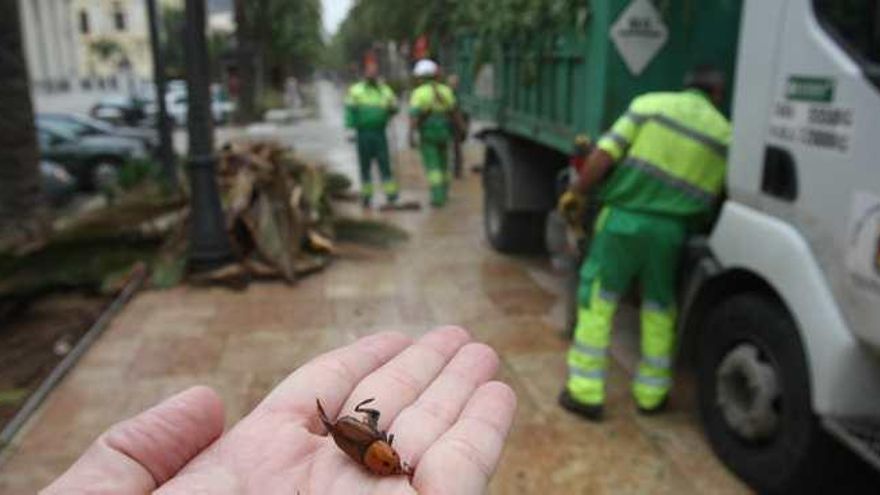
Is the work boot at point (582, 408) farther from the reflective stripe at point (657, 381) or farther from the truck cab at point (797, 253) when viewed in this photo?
the truck cab at point (797, 253)

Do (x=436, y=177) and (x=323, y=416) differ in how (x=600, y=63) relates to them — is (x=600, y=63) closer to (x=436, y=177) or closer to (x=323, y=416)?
(x=323, y=416)

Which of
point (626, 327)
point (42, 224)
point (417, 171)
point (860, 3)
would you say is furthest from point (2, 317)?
point (417, 171)

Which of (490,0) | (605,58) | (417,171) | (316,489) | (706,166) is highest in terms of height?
(490,0)

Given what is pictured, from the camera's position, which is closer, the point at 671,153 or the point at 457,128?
the point at 671,153

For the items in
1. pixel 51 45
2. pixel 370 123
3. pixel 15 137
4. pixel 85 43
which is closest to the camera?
pixel 15 137

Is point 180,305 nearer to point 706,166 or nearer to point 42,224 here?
point 42,224

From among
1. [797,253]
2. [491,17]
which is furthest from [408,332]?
[797,253]
